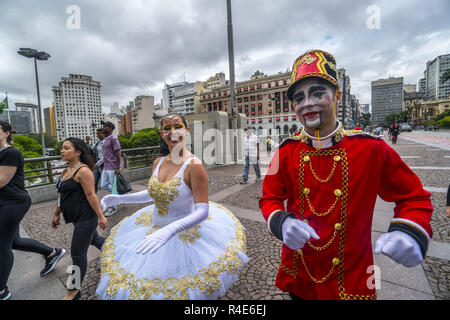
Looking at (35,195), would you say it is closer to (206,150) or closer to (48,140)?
(206,150)

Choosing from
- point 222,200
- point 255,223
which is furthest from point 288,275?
point 222,200

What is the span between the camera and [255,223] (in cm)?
416

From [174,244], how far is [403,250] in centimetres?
170

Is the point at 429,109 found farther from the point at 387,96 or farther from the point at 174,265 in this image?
the point at 174,265

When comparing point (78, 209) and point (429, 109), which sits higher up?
point (429, 109)

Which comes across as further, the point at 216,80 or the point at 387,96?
the point at 387,96

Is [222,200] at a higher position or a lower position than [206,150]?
lower

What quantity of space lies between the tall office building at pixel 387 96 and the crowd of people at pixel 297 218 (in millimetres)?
124372

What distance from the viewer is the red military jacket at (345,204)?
4.12 feet

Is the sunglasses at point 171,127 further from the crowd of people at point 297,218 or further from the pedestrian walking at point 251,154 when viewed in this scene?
the pedestrian walking at point 251,154

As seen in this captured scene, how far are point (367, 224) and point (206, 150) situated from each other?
32.5 feet

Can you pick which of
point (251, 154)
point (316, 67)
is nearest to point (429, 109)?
point (251, 154)

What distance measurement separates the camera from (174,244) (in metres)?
1.98

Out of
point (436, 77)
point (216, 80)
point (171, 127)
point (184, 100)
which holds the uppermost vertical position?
point (216, 80)
